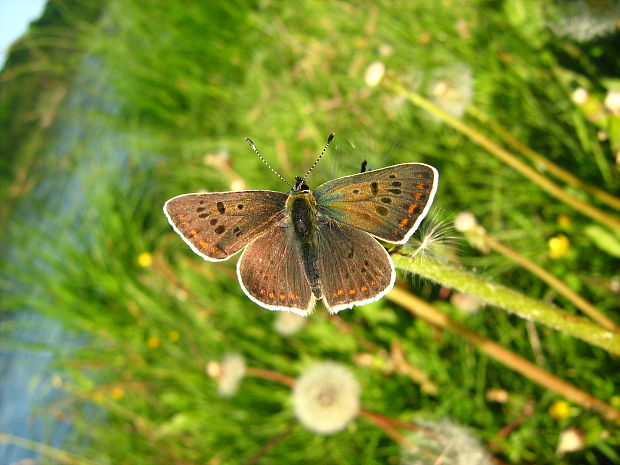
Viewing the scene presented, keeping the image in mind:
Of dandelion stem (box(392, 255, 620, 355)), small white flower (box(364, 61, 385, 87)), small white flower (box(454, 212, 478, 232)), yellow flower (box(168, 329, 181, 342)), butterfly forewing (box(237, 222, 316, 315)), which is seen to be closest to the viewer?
dandelion stem (box(392, 255, 620, 355))

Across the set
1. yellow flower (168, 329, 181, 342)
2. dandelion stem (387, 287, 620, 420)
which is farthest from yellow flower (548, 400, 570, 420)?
yellow flower (168, 329, 181, 342)

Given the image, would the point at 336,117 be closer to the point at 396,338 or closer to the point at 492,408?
the point at 396,338

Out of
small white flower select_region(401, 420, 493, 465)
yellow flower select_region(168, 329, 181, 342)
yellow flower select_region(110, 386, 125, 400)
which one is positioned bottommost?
yellow flower select_region(110, 386, 125, 400)

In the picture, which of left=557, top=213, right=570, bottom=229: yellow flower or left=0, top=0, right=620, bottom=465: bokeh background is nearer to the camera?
left=0, top=0, right=620, bottom=465: bokeh background

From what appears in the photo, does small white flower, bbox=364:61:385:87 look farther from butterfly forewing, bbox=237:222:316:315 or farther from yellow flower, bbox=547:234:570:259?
yellow flower, bbox=547:234:570:259

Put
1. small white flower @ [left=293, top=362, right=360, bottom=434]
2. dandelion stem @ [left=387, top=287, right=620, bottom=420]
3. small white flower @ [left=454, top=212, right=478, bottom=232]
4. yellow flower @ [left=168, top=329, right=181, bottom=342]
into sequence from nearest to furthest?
1. small white flower @ [left=454, top=212, right=478, bottom=232]
2. dandelion stem @ [left=387, top=287, right=620, bottom=420]
3. small white flower @ [left=293, top=362, right=360, bottom=434]
4. yellow flower @ [left=168, top=329, right=181, bottom=342]

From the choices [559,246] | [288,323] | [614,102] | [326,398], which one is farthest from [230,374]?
→ [614,102]

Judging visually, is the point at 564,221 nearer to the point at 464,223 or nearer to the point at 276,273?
the point at 464,223
